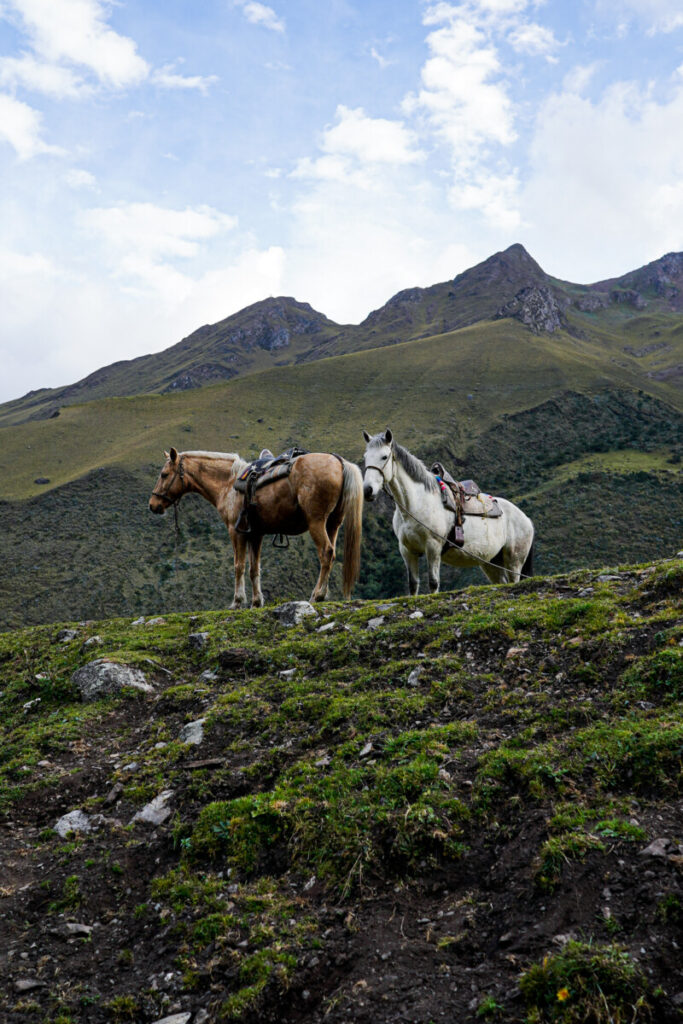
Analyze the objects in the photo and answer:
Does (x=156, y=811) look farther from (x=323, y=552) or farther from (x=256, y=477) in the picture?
(x=256, y=477)

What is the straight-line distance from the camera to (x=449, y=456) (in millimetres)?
62781

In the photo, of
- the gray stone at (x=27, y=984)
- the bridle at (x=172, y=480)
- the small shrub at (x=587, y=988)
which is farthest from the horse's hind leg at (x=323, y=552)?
the small shrub at (x=587, y=988)

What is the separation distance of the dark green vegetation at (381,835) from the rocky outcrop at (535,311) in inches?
4938

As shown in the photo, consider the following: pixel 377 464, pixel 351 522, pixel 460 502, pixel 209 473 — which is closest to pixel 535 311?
pixel 460 502

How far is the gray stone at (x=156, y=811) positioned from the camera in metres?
5.45

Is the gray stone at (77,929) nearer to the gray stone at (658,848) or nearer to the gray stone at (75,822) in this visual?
the gray stone at (75,822)

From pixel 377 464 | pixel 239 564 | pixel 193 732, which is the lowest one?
pixel 193 732

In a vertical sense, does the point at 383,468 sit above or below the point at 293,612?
above

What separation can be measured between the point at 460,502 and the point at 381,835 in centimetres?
940

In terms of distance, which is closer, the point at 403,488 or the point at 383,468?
the point at 383,468

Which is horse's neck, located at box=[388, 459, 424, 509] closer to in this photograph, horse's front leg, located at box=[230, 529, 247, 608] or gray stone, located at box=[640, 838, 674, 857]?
horse's front leg, located at box=[230, 529, 247, 608]

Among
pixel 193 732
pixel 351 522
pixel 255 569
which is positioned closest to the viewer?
pixel 193 732

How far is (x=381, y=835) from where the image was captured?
4.46 metres

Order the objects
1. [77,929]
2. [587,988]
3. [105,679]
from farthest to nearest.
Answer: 1. [105,679]
2. [77,929]
3. [587,988]
